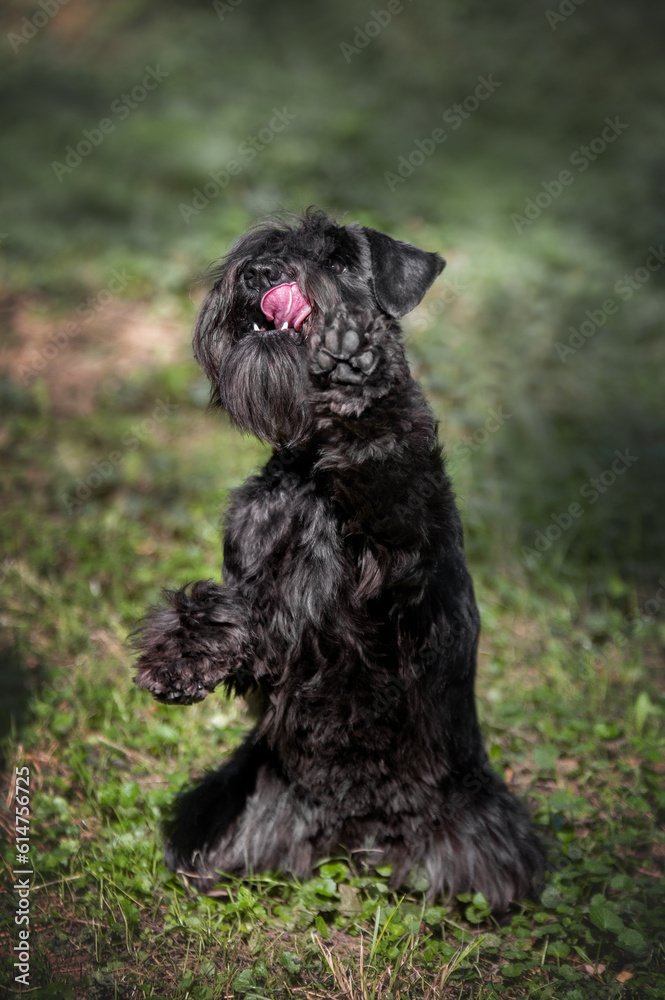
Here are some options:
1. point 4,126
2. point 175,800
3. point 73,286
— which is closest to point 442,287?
point 73,286

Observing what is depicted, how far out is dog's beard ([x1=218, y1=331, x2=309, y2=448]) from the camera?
9.37 ft

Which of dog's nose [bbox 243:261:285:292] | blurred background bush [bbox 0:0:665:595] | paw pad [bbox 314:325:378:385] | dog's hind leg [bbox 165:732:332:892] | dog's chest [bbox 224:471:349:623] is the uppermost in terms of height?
blurred background bush [bbox 0:0:665:595]

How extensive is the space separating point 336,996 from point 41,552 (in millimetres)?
3242

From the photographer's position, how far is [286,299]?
2.88 m

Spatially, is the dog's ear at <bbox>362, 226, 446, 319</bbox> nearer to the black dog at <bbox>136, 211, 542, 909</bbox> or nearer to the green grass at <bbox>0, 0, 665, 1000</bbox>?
the black dog at <bbox>136, 211, 542, 909</bbox>

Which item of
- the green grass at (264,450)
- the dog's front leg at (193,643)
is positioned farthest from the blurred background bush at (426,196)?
the dog's front leg at (193,643)

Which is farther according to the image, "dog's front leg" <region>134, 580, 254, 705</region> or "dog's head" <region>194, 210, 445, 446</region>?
"dog's head" <region>194, 210, 445, 446</region>

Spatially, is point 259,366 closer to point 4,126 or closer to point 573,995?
point 573,995

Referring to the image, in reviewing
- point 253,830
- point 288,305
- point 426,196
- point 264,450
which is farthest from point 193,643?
point 426,196

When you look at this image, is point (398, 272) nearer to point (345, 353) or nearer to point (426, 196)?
point (345, 353)

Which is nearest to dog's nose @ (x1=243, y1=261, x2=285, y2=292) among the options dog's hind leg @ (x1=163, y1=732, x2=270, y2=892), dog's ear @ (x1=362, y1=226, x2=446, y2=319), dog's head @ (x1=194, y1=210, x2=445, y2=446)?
dog's head @ (x1=194, y1=210, x2=445, y2=446)

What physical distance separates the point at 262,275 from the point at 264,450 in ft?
10.9

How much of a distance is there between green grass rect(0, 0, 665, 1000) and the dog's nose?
210 cm

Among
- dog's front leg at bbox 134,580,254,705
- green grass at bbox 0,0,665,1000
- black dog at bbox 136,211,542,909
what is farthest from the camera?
green grass at bbox 0,0,665,1000
